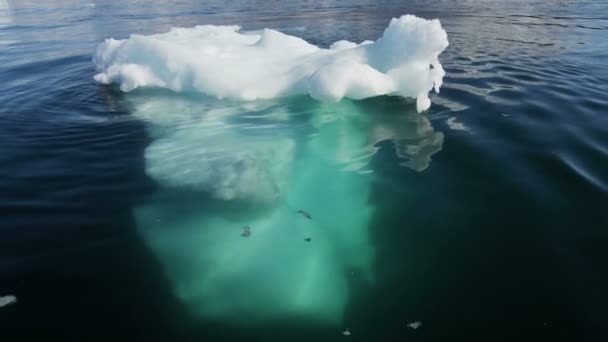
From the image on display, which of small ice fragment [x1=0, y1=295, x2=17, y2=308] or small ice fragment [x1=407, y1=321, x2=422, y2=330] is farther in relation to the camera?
small ice fragment [x1=0, y1=295, x2=17, y2=308]

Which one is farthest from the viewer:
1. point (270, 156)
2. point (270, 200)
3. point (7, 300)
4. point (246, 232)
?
point (270, 156)

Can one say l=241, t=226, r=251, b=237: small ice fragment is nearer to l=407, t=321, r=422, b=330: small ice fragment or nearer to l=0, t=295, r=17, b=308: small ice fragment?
l=407, t=321, r=422, b=330: small ice fragment

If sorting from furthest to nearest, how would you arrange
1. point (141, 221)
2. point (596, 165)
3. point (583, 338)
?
point (596, 165), point (141, 221), point (583, 338)

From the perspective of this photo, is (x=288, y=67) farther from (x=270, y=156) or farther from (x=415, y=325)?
(x=415, y=325)

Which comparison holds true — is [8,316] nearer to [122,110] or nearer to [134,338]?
[134,338]

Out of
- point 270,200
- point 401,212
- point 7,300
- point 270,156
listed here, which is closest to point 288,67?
point 270,156

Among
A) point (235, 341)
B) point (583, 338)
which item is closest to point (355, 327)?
point (235, 341)

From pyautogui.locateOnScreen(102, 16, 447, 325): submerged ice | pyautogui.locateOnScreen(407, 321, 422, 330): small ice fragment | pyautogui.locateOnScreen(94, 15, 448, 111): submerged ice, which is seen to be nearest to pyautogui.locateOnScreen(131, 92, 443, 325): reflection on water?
pyautogui.locateOnScreen(102, 16, 447, 325): submerged ice
